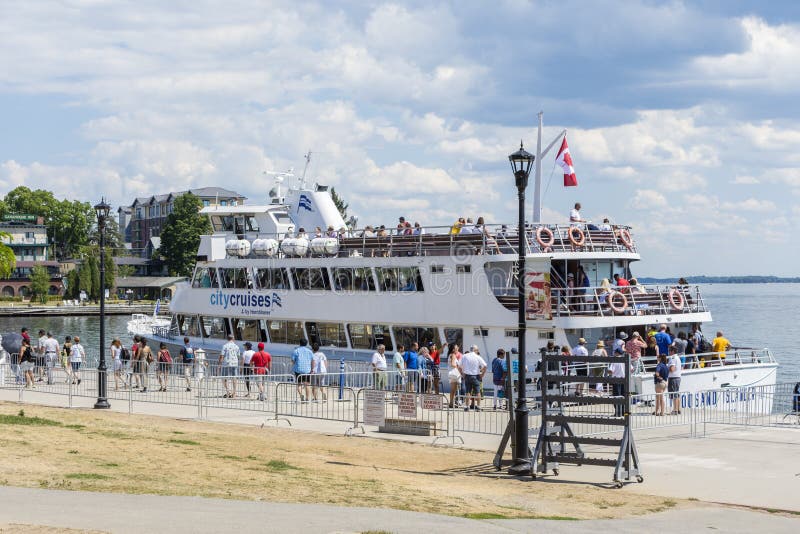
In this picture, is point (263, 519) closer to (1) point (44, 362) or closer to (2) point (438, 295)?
(2) point (438, 295)

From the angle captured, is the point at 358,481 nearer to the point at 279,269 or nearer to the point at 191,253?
the point at 279,269

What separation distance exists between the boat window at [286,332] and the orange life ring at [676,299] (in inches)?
513

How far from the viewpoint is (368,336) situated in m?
32.5

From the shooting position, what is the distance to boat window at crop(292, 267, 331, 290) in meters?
33.9

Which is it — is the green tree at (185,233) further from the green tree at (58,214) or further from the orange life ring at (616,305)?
the orange life ring at (616,305)

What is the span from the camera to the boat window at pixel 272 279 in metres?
35.4

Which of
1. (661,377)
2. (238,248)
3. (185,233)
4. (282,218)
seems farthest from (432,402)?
(185,233)

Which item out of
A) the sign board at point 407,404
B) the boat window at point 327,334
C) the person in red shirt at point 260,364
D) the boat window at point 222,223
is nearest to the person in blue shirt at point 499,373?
the sign board at point 407,404

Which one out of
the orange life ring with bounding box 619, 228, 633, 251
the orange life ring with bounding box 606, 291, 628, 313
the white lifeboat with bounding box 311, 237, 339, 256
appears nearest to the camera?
the orange life ring with bounding box 606, 291, 628, 313

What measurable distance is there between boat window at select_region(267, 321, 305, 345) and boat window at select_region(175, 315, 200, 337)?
16.6ft

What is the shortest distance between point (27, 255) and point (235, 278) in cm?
11607

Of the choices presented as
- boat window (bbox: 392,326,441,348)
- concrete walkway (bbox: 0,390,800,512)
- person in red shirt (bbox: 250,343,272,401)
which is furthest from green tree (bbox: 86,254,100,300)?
concrete walkway (bbox: 0,390,800,512)

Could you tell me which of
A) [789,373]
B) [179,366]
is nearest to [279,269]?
[179,366]

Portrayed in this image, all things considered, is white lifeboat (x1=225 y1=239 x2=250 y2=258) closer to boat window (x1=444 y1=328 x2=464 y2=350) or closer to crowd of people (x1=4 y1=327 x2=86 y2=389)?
crowd of people (x1=4 y1=327 x2=86 y2=389)
